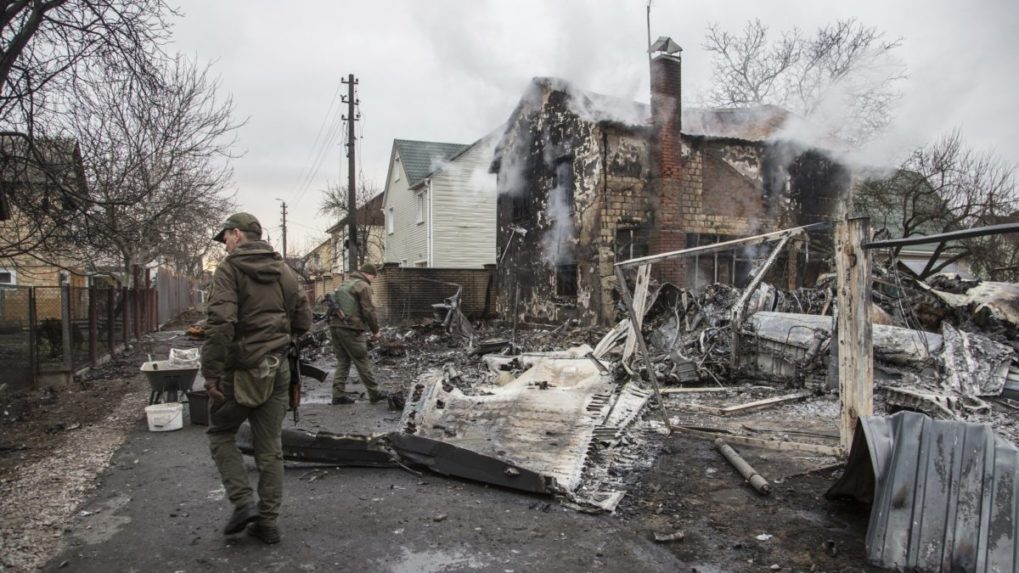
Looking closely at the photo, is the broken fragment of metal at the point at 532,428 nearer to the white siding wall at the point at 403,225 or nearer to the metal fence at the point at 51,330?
the metal fence at the point at 51,330

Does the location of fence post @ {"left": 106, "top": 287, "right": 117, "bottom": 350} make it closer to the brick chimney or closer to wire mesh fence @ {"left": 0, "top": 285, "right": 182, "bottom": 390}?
wire mesh fence @ {"left": 0, "top": 285, "right": 182, "bottom": 390}

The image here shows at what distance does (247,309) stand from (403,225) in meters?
24.0

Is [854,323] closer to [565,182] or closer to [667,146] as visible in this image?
[667,146]

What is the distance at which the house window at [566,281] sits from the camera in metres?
14.6

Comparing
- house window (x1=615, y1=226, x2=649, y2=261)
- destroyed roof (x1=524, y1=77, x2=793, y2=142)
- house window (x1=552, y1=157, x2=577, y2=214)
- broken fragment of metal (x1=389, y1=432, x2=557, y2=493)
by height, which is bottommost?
broken fragment of metal (x1=389, y1=432, x2=557, y2=493)

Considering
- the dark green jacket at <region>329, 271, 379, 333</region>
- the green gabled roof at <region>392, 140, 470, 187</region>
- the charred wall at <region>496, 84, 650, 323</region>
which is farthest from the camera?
the green gabled roof at <region>392, 140, 470, 187</region>

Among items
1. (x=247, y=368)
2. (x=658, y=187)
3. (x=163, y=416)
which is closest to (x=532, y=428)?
(x=247, y=368)

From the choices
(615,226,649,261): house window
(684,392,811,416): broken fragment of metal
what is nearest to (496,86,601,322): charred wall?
(615,226,649,261): house window

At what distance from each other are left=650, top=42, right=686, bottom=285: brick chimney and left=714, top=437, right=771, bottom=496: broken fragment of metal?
8089 millimetres

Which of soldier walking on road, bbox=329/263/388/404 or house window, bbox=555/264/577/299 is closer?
soldier walking on road, bbox=329/263/388/404

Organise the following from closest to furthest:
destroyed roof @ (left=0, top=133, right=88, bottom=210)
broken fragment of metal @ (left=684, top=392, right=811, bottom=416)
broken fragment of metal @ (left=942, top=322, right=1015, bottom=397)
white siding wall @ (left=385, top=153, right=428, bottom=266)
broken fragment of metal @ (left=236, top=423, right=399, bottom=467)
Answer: broken fragment of metal @ (left=236, top=423, right=399, bottom=467), destroyed roof @ (left=0, top=133, right=88, bottom=210), broken fragment of metal @ (left=684, top=392, right=811, bottom=416), broken fragment of metal @ (left=942, top=322, right=1015, bottom=397), white siding wall @ (left=385, top=153, right=428, bottom=266)

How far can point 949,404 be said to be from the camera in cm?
629

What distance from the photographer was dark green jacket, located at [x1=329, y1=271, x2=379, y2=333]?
295 inches

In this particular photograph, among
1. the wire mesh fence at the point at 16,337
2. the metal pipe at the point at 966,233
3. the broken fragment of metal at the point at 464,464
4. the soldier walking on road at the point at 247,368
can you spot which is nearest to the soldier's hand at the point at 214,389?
the soldier walking on road at the point at 247,368
